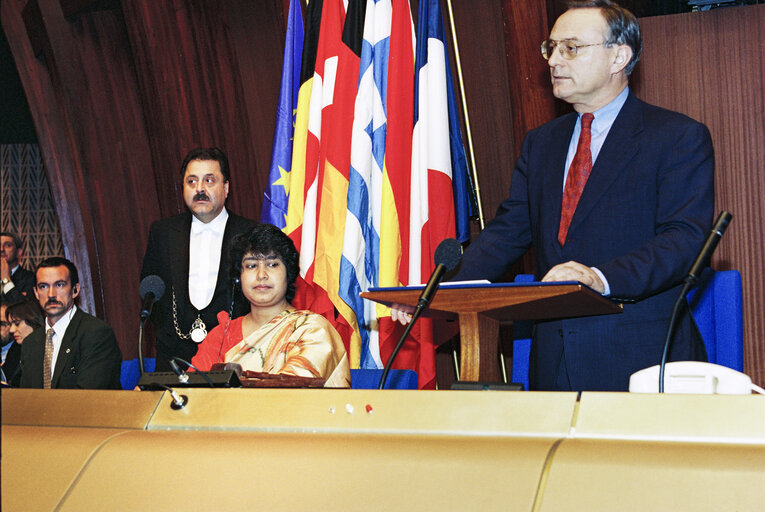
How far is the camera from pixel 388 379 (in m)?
2.62

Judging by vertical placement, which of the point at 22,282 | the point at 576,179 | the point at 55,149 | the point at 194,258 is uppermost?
the point at 55,149

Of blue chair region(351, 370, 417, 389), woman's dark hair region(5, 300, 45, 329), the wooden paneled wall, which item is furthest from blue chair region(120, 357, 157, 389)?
the wooden paneled wall

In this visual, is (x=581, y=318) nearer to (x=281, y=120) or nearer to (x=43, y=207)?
(x=281, y=120)

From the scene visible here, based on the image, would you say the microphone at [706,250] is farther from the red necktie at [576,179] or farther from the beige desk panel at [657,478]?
the red necktie at [576,179]

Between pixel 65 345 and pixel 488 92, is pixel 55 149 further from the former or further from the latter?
pixel 488 92

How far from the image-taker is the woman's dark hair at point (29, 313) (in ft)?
13.6

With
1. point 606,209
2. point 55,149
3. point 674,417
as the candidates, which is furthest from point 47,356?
point 674,417

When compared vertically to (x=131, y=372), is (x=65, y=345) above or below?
above

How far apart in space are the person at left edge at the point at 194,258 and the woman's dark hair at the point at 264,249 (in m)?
0.47

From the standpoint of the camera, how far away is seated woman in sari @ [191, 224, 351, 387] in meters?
2.65

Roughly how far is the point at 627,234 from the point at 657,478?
→ 1.32m

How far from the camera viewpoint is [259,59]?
186 inches

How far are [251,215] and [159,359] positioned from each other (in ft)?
4.99

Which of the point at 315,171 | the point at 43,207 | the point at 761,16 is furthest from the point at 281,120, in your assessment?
the point at 43,207
